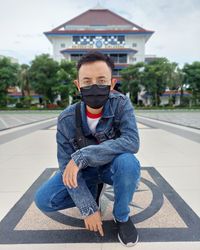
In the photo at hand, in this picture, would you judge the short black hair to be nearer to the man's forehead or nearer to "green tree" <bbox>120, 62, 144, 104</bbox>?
the man's forehead

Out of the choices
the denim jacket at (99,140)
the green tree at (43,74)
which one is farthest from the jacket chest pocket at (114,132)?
the green tree at (43,74)

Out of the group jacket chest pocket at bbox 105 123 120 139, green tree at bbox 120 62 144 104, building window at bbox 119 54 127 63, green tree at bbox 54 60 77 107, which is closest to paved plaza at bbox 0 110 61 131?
jacket chest pocket at bbox 105 123 120 139

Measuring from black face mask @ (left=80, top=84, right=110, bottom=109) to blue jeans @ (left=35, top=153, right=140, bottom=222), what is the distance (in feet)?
1.41

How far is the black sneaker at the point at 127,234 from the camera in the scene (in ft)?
6.04

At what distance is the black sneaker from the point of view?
6.04 ft

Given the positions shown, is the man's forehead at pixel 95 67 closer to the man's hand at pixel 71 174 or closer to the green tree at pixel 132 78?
the man's hand at pixel 71 174

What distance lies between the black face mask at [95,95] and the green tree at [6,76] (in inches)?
1335

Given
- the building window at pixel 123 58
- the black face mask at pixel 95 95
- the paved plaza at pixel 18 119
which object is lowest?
the paved plaza at pixel 18 119

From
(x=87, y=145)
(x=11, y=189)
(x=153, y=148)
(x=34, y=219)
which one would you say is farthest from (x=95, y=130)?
(x=153, y=148)

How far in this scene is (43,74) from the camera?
3144 cm

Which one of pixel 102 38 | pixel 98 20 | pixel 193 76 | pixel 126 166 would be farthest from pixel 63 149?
pixel 98 20

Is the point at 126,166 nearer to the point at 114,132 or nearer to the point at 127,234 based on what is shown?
the point at 114,132

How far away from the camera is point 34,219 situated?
2271 mm

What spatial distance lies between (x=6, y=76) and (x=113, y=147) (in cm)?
3417
